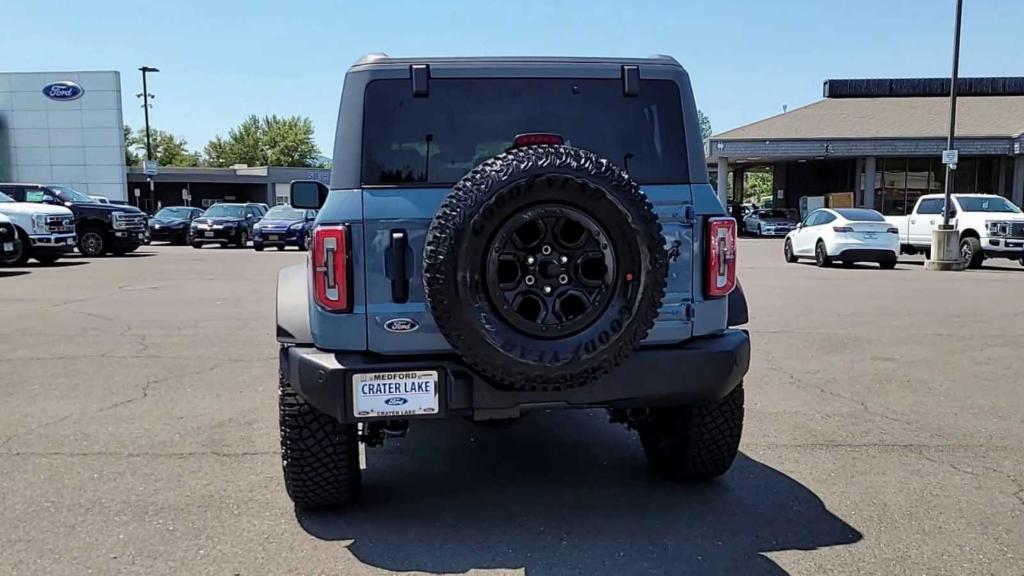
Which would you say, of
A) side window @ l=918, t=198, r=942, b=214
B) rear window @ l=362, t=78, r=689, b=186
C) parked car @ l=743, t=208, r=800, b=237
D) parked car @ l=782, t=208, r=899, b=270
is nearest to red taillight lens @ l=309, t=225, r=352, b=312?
rear window @ l=362, t=78, r=689, b=186

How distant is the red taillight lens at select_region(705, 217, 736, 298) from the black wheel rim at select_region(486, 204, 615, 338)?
2.23 feet

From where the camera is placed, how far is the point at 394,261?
3.41 metres

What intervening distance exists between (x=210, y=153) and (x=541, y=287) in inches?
4066

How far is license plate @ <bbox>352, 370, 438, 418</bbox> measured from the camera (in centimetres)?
335

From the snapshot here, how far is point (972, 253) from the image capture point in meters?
18.0

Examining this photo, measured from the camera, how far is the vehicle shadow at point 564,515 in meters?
3.42

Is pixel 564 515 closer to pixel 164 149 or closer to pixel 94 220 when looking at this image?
pixel 94 220

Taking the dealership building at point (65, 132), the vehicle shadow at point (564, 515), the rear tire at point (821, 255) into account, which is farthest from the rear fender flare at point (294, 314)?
the dealership building at point (65, 132)

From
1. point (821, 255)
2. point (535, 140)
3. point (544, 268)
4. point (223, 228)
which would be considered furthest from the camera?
point (223, 228)

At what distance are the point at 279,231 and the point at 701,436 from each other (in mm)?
22222

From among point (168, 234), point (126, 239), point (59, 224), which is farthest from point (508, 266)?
point (168, 234)

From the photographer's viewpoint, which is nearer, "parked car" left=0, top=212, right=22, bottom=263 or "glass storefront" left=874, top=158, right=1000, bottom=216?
"parked car" left=0, top=212, right=22, bottom=263

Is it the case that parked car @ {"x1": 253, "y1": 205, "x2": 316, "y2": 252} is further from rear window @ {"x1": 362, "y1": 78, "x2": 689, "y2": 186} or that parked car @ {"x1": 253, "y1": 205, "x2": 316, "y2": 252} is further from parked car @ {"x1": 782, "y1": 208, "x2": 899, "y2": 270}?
rear window @ {"x1": 362, "y1": 78, "x2": 689, "y2": 186}

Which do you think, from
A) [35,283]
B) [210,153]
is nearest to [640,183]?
[35,283]
